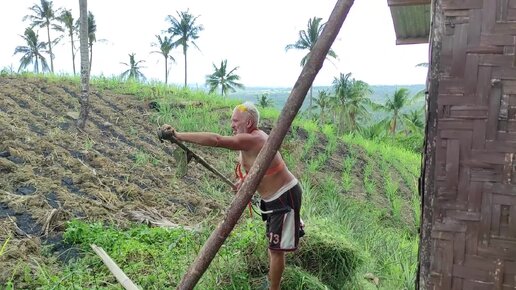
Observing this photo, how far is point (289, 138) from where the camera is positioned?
10.5 metres

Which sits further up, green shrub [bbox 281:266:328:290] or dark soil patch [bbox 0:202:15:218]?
dark soil patch [bbox 0:202:15:218]

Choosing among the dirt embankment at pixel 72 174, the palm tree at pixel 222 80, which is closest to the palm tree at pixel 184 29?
the palm tree at pixel 222 80

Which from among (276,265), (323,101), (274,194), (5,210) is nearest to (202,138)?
(274,194)

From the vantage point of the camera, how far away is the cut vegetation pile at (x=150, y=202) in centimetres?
330

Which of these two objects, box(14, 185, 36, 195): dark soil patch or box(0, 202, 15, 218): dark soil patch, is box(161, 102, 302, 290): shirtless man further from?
box(14, 185, 36, 195): dark soil patch

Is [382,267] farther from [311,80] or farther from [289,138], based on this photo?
[289,138]

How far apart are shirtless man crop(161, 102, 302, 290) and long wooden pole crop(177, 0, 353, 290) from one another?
0.92 meters

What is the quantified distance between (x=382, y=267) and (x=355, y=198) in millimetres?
4415

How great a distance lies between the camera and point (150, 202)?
17.9ft

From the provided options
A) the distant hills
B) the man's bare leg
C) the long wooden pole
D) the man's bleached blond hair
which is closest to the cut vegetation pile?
the man's bare leg

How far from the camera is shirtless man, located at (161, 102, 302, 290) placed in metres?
2.78

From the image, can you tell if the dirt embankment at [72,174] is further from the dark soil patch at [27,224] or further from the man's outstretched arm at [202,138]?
the man's outstretched arm at [202,138]

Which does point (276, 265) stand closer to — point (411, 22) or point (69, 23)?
point (411, 22)

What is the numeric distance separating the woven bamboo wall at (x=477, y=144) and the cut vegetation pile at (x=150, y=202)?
5.50 feet
